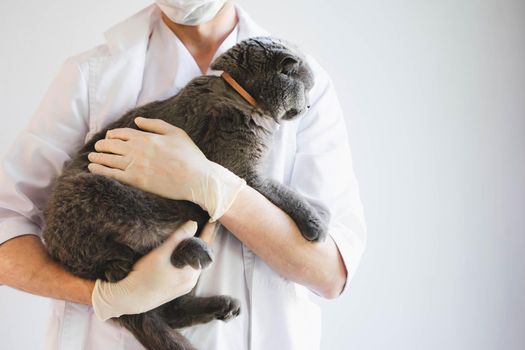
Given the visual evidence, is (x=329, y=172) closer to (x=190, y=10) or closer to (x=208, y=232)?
(x=208, y=232)

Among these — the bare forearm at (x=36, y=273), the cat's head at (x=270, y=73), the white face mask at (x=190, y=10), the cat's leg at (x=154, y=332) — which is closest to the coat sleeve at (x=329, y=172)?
the cat's head at (x=270, y=73)

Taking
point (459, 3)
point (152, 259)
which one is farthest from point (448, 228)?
point (152, 259)

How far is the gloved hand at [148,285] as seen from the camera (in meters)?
1.05

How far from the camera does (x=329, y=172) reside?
48.6 inches

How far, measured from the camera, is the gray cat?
105cm

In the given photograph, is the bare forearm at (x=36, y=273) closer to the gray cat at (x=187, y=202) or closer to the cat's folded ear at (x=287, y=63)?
the gray cat at (x=187, y=202)

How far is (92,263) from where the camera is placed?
1.06m

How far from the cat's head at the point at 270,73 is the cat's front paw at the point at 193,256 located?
30 centimetres

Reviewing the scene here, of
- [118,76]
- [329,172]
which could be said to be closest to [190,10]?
[118,76]

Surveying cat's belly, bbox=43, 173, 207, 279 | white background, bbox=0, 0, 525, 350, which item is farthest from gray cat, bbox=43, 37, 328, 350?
white background, bbox=0, 0, 525, 350

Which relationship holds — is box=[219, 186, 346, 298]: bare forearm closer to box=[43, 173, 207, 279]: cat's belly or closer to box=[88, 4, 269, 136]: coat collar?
box=[43, 173, 207, 279]: cat's belly

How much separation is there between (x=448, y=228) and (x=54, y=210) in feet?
4.18

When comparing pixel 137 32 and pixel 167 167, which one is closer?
pixel 167 167

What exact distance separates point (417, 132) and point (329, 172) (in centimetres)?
71
